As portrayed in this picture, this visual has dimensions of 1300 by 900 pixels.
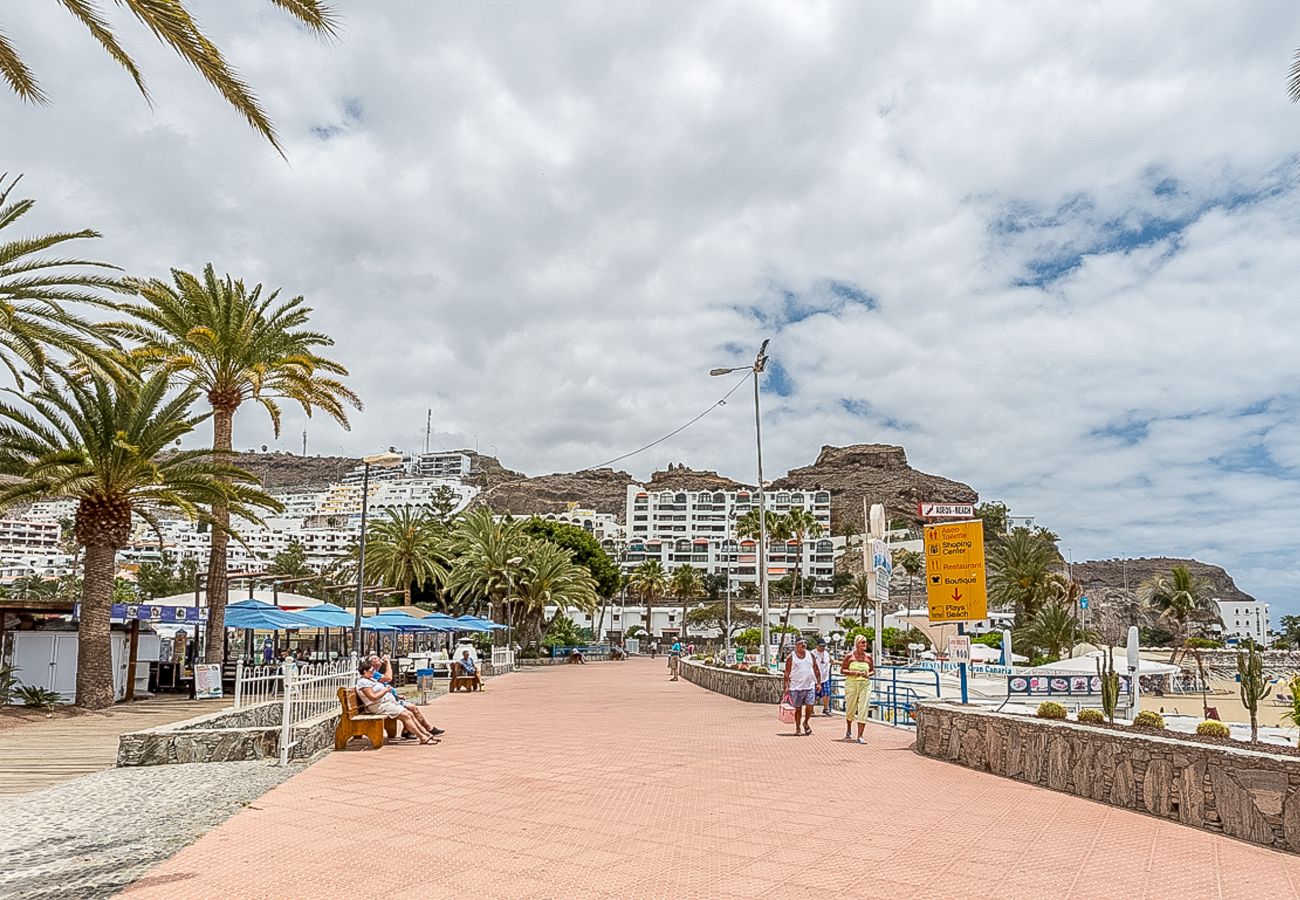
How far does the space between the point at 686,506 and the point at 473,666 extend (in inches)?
6274

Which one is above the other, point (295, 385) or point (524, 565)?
point (295, 385)

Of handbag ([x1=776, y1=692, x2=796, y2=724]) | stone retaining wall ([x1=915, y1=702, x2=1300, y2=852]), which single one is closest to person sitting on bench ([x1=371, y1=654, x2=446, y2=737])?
handbag ([x1=776, y1=692, x2=796, y2=724])

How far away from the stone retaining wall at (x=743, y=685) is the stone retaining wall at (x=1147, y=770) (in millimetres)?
9508

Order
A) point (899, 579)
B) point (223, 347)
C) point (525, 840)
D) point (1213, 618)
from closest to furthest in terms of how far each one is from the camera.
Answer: point (525, 840), point (223, 347), point (1213, 618), point (899, 579)

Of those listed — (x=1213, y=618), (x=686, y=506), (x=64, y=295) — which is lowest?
(x=1213, y=618)

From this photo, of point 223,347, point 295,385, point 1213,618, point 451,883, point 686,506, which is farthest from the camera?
point 686,506

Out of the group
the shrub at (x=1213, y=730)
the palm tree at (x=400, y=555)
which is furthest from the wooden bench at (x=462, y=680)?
the palm tree at (x=400, y=555)

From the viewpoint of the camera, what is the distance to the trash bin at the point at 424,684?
22436mm

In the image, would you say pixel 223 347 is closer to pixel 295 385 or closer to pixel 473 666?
pixel 295 385

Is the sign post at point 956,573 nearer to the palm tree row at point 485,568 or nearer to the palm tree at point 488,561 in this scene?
the palm tree at point 488,561

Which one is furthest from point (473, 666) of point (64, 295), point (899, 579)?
point (899, 579)

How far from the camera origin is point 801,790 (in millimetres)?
9352

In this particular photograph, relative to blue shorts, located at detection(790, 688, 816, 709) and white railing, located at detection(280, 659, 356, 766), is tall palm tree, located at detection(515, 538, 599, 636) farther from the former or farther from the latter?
blue shorts, located at detection(790, 688, 816, 709)

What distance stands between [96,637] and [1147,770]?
732 inches
